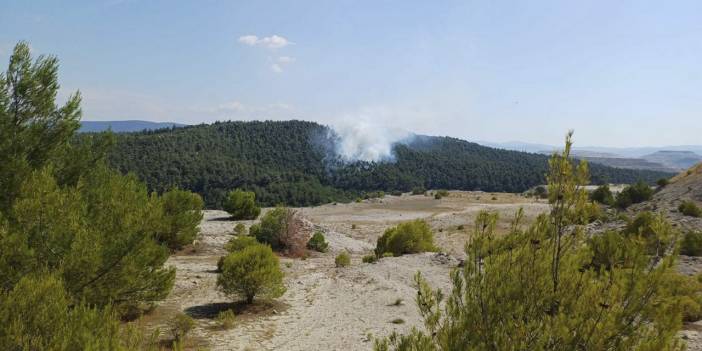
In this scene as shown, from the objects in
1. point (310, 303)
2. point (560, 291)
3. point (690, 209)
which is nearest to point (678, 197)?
point (690, 209)

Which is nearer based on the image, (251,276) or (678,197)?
(251,276)

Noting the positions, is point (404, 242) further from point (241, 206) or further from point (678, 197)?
point (678, 197)

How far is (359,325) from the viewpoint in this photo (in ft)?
41.0

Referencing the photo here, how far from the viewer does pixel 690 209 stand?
960 inches

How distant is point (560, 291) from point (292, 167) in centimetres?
10471

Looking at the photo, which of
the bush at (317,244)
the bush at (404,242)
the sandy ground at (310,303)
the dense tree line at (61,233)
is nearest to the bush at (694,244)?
the sandy ground at (310,303)

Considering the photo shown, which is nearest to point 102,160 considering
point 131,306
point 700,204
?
point 131,306

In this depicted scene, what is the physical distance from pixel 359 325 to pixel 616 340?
958 cm

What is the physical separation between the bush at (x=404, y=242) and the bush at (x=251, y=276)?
1066cm

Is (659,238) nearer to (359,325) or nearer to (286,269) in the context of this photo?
(359,325)

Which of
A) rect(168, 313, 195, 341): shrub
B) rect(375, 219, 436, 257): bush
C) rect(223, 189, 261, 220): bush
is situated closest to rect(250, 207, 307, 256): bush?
rect(375, 219, 436, 257): bush

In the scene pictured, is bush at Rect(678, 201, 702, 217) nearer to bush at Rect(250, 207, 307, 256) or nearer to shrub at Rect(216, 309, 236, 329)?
bush at Rect(250, 207, 307, 256)

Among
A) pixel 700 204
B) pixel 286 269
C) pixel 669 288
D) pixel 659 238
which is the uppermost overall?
pixel 659 238

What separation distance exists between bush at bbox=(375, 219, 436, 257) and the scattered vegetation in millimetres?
19812
